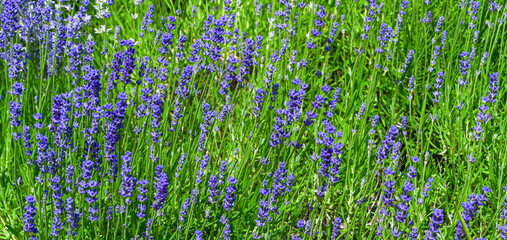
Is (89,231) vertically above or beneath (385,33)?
beneath

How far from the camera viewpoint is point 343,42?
3914 millimetres

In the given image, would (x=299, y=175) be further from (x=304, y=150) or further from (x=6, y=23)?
(x=6, y=23)

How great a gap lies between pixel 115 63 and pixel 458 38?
8.14ft

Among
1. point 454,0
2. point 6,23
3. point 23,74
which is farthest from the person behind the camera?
point 454,0

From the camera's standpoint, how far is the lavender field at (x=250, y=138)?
2.14 metres

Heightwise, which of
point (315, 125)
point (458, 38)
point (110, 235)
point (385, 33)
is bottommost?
point (110, 235)

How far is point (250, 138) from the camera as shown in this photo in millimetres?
2900

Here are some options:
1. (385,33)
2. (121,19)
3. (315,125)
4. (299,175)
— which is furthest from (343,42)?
(121,19)

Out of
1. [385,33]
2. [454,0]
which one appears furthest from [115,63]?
[454,0]

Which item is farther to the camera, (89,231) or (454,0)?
(454,0)

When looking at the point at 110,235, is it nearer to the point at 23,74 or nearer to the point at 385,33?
the point at 23,74

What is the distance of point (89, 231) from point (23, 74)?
1.31 m

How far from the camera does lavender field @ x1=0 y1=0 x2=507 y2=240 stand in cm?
214

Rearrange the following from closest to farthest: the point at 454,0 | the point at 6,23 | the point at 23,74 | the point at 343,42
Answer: the point at 6,23
the point at 23,74
the point at 343,42
the point at 454,0
